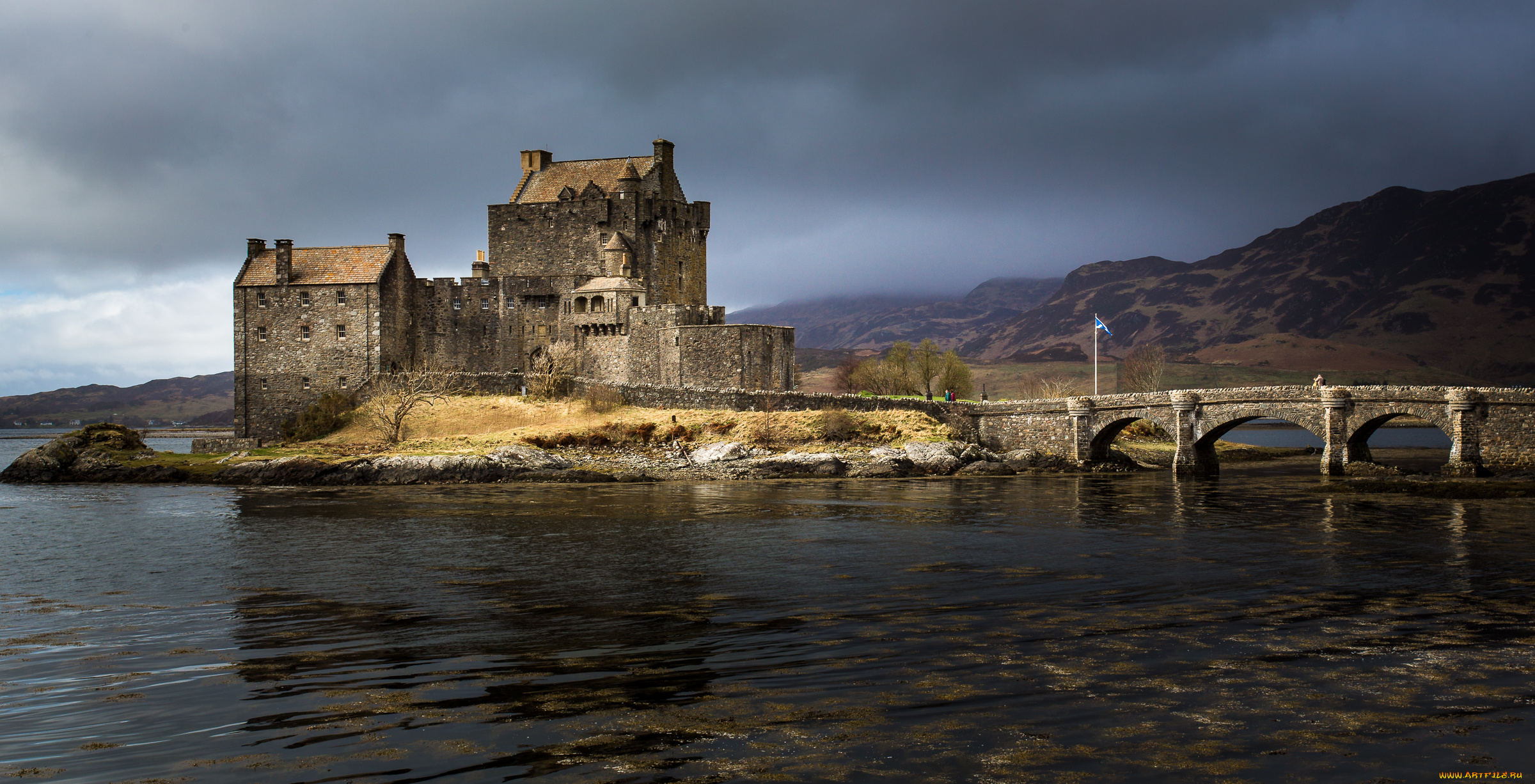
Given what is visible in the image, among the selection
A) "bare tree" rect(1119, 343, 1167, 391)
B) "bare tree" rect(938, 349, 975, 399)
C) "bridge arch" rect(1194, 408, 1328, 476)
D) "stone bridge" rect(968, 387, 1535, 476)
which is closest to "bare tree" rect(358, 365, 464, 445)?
"stone bridge" rect(968, 387, 1535, 476)

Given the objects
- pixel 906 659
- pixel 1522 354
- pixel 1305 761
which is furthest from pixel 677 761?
pixel 1522 354

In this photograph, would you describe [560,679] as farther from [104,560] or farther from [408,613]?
[104,560]

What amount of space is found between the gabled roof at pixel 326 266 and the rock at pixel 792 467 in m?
29.1

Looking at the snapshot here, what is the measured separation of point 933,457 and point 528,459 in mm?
21137

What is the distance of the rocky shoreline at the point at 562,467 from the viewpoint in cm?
4928

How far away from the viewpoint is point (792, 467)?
50.9 m

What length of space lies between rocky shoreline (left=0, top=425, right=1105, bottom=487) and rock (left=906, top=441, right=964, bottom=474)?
0.05 m

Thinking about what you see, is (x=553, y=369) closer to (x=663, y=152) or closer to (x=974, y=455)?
(x=663, y=152)

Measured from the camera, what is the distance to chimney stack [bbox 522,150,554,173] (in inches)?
3009

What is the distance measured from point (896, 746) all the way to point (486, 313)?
205ft

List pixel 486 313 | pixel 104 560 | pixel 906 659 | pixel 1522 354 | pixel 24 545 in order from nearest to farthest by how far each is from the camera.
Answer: pixel 906 659 < pixel 104 560 < pixel 24 545 < pixel 486 313 < pixel 1522 354

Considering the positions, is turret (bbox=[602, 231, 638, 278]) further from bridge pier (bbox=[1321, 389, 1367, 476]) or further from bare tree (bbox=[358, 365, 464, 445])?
bridge pier (bbox=[1321, 389, 1367, 476])

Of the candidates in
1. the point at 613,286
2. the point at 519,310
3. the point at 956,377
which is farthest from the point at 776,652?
the point at 956,377

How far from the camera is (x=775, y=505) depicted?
3719 centimetres
